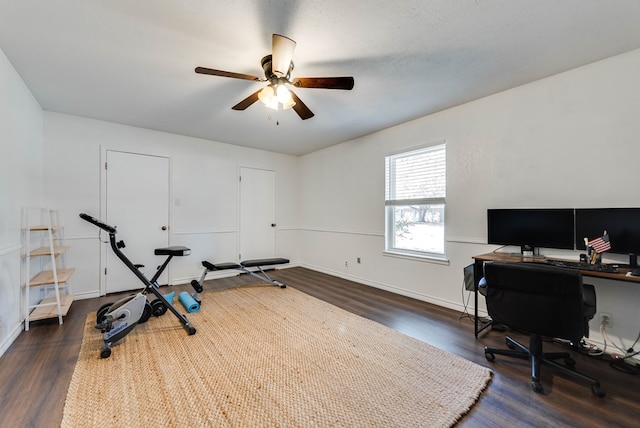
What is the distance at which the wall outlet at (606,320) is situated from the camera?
222 cm

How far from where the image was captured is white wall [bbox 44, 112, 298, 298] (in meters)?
3.53

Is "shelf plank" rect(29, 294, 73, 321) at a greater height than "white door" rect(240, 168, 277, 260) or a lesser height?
lesser

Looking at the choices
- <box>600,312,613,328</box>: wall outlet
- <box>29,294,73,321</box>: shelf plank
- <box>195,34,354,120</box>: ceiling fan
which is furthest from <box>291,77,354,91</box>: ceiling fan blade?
<box>29,294,73,321</box>: shelf plank

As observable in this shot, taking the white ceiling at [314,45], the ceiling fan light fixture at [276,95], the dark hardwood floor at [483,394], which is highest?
the white ceiling at [314,45]

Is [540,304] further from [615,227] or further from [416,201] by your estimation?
[416,201]

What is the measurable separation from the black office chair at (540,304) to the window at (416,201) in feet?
5.14

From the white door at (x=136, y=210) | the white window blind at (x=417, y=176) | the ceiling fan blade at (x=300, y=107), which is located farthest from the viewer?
the white door at (x=136, y=210)

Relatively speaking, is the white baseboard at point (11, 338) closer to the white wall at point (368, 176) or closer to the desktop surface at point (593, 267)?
the white wall at point (368, 176)

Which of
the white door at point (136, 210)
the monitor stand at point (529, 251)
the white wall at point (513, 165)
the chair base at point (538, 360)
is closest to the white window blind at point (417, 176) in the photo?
the white wall at point (513, 165)

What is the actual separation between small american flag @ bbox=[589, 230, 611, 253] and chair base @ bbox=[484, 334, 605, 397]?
85 centimetres

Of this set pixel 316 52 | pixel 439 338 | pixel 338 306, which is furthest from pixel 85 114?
pixel 439 338

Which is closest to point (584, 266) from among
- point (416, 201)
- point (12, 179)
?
point (416, 201)

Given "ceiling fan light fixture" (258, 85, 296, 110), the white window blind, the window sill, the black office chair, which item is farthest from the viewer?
the white window blind

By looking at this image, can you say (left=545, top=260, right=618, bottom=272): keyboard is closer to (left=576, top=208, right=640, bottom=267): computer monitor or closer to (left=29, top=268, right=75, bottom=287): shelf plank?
(left=576, top=208, right=640, bottom=267): computer monitor
